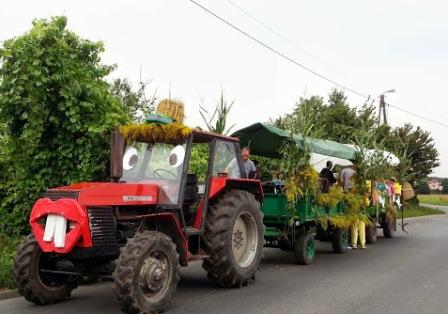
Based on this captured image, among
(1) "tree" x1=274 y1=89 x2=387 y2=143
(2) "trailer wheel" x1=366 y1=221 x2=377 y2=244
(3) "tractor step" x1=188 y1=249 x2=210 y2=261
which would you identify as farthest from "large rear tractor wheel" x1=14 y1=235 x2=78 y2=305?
(1) "tree" x1=274 y1=89 x2=387 y2=143

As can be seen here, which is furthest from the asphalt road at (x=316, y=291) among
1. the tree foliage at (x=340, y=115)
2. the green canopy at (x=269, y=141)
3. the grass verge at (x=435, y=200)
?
the grass verge at (x=435, y=200)

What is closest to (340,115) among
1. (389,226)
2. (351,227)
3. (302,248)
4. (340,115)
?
(340,115)

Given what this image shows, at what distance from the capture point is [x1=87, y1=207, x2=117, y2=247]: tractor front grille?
6.42 metres

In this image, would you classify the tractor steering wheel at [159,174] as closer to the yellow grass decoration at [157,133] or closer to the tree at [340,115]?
the yellow grass decoration at [157,133]

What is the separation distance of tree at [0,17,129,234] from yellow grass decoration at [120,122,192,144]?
1521 millimetres

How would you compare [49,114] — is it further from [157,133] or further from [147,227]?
[147,227]

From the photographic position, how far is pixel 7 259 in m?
8.34

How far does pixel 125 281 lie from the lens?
6.09 m

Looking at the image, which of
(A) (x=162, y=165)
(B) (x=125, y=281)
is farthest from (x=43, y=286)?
(A) (x=162, y=165)

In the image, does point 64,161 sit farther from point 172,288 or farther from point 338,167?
point 338,167

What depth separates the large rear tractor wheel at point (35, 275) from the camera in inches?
262

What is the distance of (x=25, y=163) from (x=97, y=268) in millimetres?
3654

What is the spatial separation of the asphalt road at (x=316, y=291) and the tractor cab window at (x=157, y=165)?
1.52 meters

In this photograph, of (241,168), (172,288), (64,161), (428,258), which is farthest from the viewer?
(428,258)
